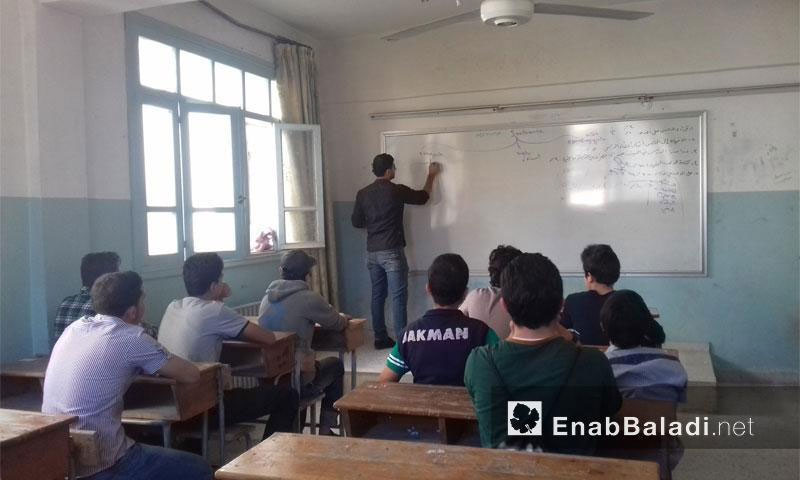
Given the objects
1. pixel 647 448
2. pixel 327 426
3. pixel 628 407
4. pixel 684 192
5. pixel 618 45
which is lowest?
pixel 327 426

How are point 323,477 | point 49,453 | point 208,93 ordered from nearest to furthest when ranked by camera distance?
point 323,477 → point 49,453 → point 208,93

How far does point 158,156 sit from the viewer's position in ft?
13.5

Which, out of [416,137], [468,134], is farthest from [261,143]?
[468,134]

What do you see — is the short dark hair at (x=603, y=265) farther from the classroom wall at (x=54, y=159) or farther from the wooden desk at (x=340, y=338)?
the classroom wall at (x=54, y=159)

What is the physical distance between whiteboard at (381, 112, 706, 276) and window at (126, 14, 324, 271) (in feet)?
3.07

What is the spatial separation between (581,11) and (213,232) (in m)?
2.79

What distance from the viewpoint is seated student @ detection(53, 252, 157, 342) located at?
9.85ft

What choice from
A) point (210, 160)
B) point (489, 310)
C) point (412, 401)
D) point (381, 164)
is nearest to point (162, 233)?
point (210, 160)

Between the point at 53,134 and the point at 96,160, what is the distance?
335 millimetres

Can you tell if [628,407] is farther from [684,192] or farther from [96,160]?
[684,192]

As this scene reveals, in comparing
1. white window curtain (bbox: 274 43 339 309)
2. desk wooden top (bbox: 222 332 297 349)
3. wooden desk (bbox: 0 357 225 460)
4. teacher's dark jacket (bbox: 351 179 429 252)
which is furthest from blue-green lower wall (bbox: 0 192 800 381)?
desk wooden top (bbox: 222 332 297 349)

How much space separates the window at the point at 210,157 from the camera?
13.0ft

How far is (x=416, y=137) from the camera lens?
5.61 metres

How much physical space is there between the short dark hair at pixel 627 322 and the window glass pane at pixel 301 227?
147 inches
